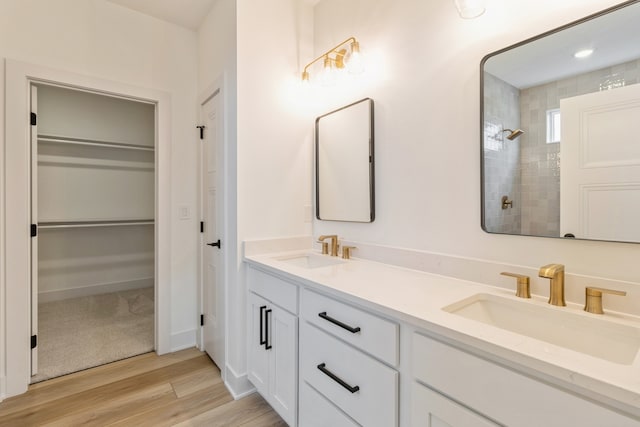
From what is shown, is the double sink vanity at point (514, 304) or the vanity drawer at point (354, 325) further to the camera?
the vanity drawer at point (354, 325)

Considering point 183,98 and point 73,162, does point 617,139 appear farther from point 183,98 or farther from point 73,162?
point 73,162

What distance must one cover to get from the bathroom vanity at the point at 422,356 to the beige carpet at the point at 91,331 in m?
1.52

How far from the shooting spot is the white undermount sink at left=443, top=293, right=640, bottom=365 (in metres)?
0.84

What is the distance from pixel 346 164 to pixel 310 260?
697 millimetres

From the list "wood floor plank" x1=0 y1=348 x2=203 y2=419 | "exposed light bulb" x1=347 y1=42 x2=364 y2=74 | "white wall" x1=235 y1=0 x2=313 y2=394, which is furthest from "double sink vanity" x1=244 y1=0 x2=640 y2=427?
"wood floor plank" x1=0 y1=348 x2=203 y2=419

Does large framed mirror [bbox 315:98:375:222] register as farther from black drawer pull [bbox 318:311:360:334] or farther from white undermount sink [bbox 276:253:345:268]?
black drawer pull [bbox 318:311:360:334]

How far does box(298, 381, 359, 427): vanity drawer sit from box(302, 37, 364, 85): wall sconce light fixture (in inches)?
68.6

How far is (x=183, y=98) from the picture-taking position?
98.4 inches

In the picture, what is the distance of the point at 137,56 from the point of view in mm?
2330

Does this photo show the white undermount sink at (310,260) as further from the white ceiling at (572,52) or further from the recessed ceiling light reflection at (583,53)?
the recessed ceiling light reflection at (583,53)

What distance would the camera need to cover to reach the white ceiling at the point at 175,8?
2.19 metres

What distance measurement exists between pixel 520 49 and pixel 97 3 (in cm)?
275

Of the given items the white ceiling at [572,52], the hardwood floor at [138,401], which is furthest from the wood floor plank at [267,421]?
the white ceiling at [572,52]

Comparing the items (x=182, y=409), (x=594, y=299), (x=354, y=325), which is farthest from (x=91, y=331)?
(x=594, y=299)
